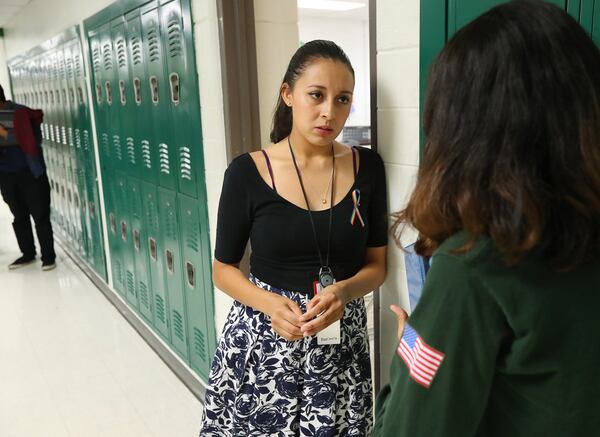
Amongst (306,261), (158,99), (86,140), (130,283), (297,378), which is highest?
(158,99)

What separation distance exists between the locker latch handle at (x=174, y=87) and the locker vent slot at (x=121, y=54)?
710mm

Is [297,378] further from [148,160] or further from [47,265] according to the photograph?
[47,265]

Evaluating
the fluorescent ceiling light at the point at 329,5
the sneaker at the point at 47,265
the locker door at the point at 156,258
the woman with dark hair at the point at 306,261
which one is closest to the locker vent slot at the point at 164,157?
the locker door at the point at 156,258

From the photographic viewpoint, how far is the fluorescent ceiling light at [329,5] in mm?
7684

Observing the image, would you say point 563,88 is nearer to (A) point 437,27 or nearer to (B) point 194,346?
(A) point 437,27

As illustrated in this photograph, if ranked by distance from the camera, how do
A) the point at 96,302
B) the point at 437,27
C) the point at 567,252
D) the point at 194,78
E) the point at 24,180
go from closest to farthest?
1. the point at 567,252
2. the point at 437,27
3. the point at 194,78
4. the point at 96,302
5. the point at 24,180

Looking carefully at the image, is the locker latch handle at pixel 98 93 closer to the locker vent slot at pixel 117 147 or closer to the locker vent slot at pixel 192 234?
the locker vent slot at pixel 117 147

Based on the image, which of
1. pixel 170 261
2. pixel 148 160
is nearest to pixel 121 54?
pixel 148 160

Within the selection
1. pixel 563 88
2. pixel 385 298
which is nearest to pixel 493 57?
pixel 563 88

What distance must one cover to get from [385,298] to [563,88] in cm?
99

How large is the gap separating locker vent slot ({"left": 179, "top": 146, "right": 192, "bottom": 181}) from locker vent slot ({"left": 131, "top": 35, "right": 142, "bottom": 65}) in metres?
0.67

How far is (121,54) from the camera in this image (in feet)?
9.69

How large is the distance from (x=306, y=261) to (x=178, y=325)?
65.2 inches

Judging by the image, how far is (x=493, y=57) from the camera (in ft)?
1.95
